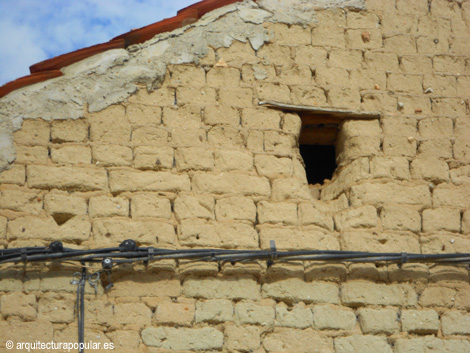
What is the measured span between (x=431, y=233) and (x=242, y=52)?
189cm

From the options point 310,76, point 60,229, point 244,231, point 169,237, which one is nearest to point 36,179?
point 60,229

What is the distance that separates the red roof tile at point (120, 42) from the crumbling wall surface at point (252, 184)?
0.22 ft

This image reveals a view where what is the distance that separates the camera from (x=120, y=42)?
6.21 metres

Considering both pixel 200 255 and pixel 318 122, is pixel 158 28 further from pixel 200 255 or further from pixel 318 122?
pixel 200 255

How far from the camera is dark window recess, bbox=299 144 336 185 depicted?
7.25m

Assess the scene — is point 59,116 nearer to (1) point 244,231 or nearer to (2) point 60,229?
(2) point 60,229

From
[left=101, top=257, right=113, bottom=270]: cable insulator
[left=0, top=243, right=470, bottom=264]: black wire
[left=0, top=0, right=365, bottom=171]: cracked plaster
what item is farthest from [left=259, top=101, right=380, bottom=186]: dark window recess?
[left=101, top=257, right=113, bottom=270]: cable insulator

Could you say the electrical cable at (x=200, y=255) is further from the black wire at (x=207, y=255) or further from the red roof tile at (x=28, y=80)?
the red roof tile at (x=28, y=80)

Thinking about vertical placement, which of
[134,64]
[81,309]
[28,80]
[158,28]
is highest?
[158,28]

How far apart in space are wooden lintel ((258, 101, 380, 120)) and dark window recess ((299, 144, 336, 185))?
0.88 meters

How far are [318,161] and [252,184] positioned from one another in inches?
66.6

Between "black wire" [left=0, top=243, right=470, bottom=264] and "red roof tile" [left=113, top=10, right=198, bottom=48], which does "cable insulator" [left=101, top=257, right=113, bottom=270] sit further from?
"red roof tile" [left=113, top=10, right=198, bottom=48]

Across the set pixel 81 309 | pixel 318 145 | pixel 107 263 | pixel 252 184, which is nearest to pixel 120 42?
pixel 252 184

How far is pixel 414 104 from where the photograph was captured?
6.34m
